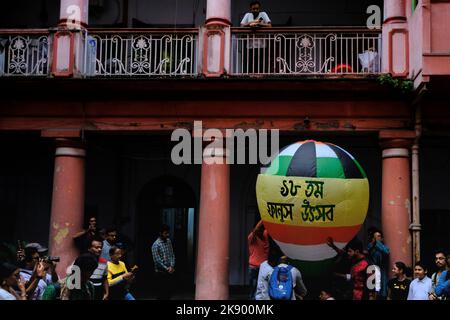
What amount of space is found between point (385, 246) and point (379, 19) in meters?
5.35

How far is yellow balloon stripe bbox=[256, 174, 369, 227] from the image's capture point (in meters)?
8.96

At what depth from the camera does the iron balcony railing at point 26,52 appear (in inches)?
513

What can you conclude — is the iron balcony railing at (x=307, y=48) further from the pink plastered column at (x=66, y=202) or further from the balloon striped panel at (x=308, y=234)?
the balloon striped panel at (x=308, y=234)

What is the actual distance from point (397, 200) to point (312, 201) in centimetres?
370

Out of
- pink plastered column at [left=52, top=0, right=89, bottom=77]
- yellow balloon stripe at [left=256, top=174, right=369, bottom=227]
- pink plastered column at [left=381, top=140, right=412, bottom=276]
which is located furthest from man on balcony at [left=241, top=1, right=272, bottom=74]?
yellow balloon stripe at [left=256, top=174, right=369, bottom=227]

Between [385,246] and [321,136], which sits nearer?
[385,246]

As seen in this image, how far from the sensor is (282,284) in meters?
9.89

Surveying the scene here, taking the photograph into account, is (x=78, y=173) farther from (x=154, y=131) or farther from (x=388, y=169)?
(x=388, y=169)

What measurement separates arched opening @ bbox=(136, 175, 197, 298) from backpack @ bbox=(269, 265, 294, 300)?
20.7ft

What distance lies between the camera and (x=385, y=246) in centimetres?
1164

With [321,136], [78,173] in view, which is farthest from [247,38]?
[78,173]

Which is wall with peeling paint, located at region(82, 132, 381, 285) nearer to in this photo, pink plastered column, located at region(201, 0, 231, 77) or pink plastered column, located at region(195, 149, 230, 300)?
pink plastered column, located at region(195, 149, 230, 300)

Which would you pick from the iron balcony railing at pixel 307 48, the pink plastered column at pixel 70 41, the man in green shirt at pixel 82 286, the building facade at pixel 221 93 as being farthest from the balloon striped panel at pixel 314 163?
the pink plastered column at pixel 70 41

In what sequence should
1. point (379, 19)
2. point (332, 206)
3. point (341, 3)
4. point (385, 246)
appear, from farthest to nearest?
point (341, 3) → point (379, 19) → point (385, 246) → point (332, 206)
